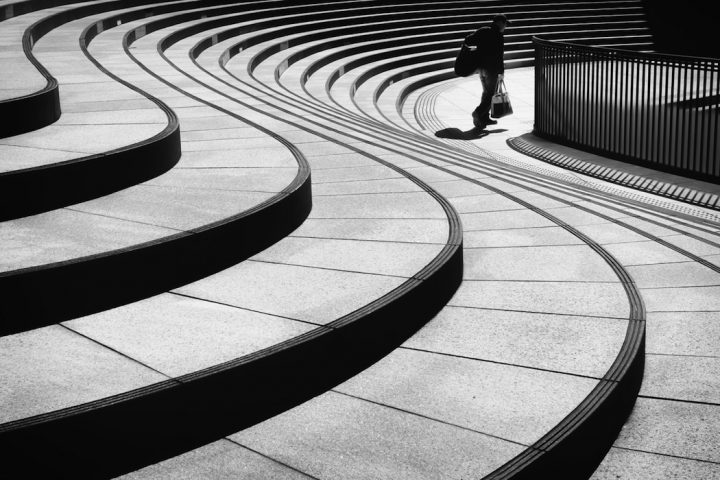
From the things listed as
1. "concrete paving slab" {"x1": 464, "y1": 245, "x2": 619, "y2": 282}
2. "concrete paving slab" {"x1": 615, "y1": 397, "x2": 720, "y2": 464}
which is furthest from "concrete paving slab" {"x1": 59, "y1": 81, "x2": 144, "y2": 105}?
"concrete paving slab" {"x1": 615, "y1": 397, "x2": 720, "y2": 464}

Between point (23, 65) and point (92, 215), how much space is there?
385cm

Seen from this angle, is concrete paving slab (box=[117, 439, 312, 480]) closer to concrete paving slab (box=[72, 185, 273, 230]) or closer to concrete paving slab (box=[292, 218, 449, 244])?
concrete paving slab (box=[72, 185, 273, 230])

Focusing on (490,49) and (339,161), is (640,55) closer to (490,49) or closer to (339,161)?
(490,49)

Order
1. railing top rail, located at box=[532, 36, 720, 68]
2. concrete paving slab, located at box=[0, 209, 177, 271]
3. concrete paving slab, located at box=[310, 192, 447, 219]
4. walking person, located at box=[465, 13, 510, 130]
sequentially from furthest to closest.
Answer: walking person, located at box=[465, 13, 510, 130] < railing top rail, located at box=[532, 36, 720, 68] < concrete paving slab, located at box=[310, 192, 447, 219] < concrete paving slab, located at box=[0, 209, 177, 271]

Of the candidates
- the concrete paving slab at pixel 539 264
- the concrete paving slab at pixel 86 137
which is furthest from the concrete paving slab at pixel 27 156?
the concrete paving slab at pixel 539 264

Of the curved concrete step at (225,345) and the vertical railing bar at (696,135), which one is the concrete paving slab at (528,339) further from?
the vertical railing bar at (696,135)

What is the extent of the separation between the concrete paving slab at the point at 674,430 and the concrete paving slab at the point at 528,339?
1.01ft

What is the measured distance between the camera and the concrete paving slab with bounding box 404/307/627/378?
12.8ft

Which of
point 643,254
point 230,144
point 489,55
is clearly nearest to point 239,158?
point 230,144

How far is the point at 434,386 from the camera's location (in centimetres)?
368

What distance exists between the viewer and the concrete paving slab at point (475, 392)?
3.39m

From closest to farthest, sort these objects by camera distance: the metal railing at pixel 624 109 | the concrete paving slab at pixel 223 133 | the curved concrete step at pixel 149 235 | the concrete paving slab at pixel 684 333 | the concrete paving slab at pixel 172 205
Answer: the curved concrete step at pixel 149 235 < the concrete paving slab at pixel 684 333 < the concrete paving slab at pixel 172 205 < the concrete paving slab at pixel 223 133 < the metal railing at pixel 624 109

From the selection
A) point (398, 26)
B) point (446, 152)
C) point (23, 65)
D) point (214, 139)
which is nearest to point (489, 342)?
point (214, 139)

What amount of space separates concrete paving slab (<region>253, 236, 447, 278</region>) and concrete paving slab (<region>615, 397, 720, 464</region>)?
137 centimetres
